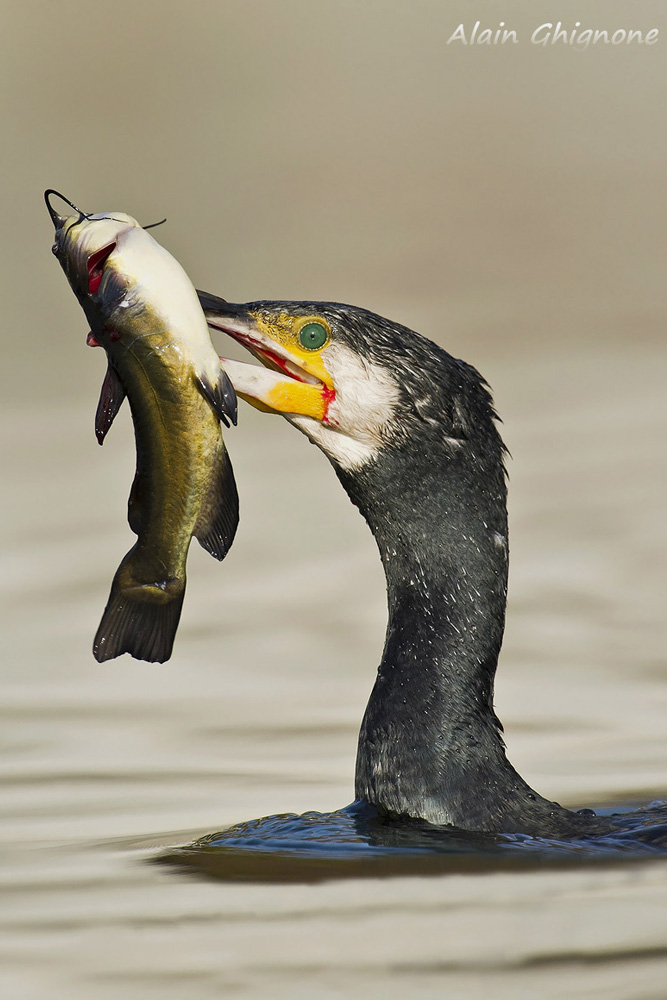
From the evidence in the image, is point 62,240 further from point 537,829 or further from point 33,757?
point 33,757

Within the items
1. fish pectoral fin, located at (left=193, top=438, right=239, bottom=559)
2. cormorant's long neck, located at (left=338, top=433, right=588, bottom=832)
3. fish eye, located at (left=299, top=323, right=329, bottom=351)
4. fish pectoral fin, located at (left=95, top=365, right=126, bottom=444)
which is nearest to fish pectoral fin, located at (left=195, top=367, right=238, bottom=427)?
fish pectoral fin, located at (left=193, top=438, right=239, bottom=559)

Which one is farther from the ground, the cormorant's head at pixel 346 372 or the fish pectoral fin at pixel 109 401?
the cormorant's head at pixel 346 372

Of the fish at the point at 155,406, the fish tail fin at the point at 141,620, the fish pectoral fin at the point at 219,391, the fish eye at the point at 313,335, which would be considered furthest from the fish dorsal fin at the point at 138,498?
the fish eye at the point at 313,335

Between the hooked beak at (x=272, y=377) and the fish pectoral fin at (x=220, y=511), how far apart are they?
0.93 feet

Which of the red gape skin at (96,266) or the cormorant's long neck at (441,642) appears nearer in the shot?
the red gape skin at (96,266)

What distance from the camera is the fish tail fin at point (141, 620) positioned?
4965mm

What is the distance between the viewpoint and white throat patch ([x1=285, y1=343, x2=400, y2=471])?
512cm

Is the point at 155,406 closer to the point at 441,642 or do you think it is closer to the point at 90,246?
the point at 90,246

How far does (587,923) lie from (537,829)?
57cm

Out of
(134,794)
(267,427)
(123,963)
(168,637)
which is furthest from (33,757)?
(267,427)

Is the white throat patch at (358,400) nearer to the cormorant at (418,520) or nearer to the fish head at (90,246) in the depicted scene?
the cormorant at (418,520)

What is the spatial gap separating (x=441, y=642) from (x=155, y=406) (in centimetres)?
104

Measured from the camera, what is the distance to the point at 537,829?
5145mm

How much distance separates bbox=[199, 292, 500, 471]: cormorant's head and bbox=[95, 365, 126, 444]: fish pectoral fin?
0.31 m
